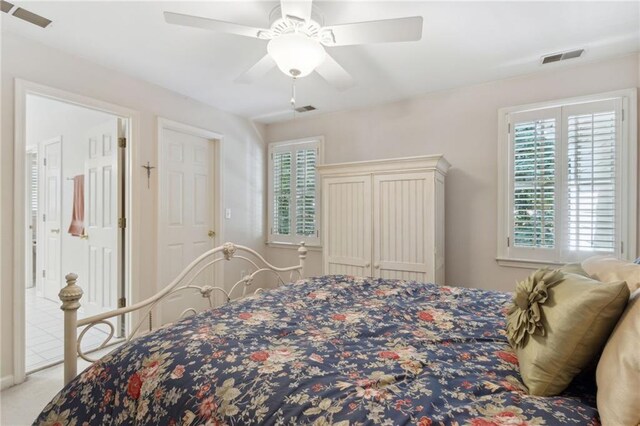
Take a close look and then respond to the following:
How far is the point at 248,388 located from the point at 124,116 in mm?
2893

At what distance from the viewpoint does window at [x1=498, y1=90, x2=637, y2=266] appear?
2.56 metres

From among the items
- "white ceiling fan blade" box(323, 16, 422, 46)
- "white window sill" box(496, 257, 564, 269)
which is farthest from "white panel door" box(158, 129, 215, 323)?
"white window sill" box(496, 257, 564, 269)

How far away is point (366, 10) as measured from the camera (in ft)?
6.44

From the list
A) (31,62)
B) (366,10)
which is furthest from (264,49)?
(31,62)

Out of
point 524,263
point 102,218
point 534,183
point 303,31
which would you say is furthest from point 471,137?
point 102,218

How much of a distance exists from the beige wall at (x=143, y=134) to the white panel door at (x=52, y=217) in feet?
5.78

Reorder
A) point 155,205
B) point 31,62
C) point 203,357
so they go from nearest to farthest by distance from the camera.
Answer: point 203,357
point 31,62
point 155,205

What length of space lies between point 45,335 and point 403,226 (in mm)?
3702

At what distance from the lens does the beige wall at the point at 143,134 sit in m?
2.21

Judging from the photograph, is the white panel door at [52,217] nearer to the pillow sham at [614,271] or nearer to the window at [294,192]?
the window at [294,192]

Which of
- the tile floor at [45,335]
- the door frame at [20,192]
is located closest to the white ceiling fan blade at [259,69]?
the door frame at [20,192]

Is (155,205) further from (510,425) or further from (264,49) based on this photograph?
(510,425)

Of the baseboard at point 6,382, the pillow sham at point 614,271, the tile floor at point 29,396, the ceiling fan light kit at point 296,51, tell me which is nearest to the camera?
the pillow sham at point 614,271

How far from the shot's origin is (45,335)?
3.17m
